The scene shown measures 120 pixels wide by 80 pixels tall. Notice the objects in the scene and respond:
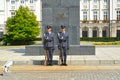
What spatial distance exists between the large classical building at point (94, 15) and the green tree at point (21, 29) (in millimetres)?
→ 16196

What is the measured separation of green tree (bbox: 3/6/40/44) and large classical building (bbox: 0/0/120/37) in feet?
53.1

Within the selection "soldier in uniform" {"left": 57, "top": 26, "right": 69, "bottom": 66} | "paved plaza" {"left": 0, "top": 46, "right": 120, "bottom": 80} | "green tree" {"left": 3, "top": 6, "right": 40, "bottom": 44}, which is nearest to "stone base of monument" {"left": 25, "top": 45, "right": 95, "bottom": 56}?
"paved plaza" {"left": 0, "top": 46, "right": 120, "bottom": 80}

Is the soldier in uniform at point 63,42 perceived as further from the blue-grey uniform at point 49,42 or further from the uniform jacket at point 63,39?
the blue-grey uniform at point 49,42

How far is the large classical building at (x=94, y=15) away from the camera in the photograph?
74.2 m

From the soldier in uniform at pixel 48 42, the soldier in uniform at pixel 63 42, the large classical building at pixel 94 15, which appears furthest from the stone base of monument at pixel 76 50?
the large classical building at pixel 94 15

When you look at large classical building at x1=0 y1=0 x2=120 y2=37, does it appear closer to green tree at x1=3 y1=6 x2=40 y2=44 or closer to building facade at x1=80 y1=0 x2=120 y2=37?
building facade at x1=80 y1=0 x2=120 y2=37

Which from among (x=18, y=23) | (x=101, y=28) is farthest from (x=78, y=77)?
(x=101, y=28)

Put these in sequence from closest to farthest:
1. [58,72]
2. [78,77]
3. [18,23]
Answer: [78,77]
[58,72]
[18,23]

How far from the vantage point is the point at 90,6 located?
255 ft

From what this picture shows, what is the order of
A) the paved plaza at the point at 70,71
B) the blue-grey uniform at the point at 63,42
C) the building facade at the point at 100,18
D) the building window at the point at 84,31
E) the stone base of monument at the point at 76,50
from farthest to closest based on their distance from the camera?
the building window at the point at 84,31
the building facade at the point at 100,18
the stone base of monument at the point at 76,50
the blue-grey uniform at the point at 63,42
the paved plaza at the point at 70,71

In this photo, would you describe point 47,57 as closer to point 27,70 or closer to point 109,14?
point 27,70

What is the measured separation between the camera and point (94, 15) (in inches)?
3046

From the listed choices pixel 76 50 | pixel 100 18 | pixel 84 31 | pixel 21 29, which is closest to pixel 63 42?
pixel 76 50

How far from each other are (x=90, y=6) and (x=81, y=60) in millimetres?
60023
